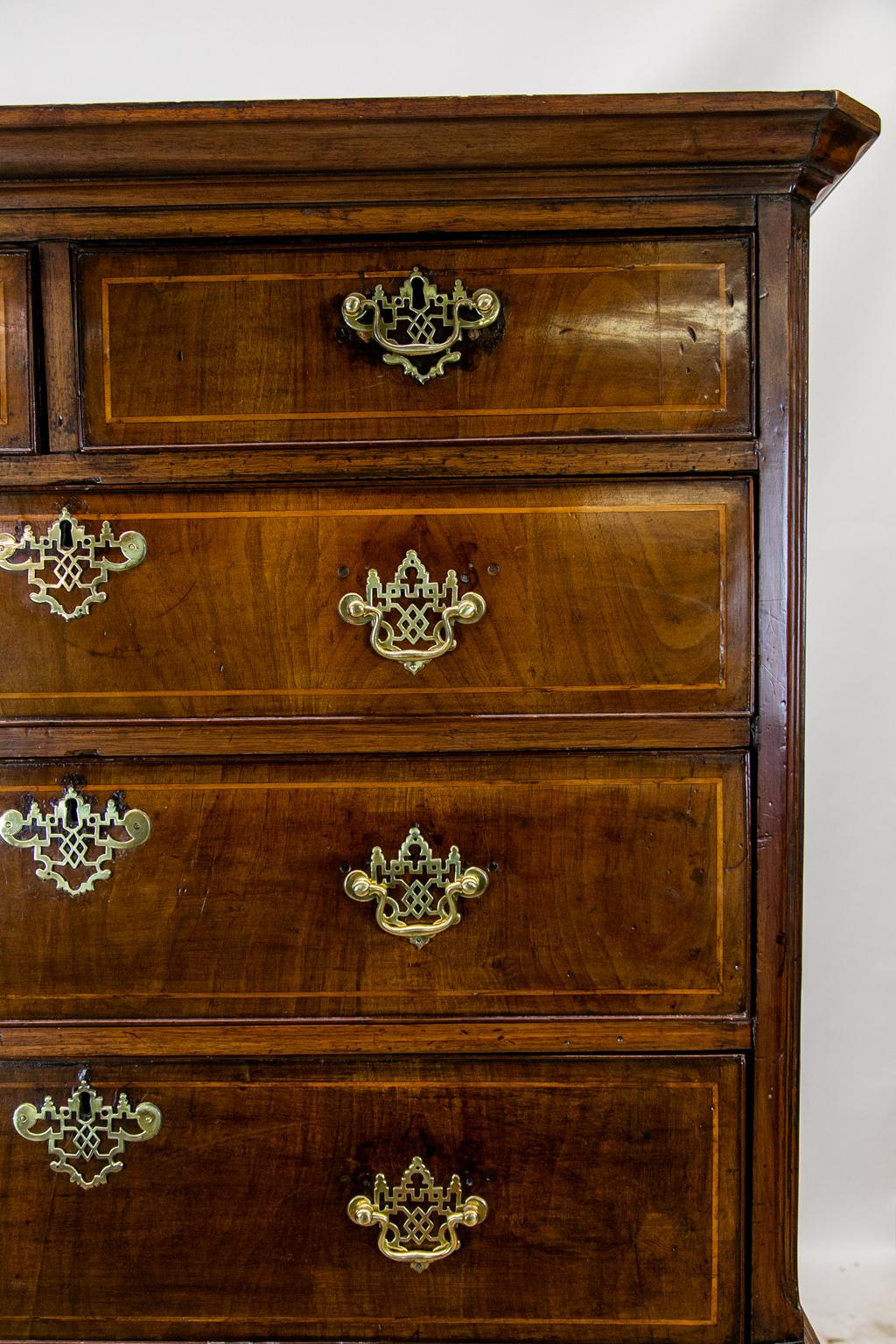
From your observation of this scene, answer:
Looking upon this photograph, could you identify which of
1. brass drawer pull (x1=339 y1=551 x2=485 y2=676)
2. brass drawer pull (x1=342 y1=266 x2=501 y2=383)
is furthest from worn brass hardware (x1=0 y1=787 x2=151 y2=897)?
brass drawer pull (x1=342 y1=266 x2=501 y2=383)

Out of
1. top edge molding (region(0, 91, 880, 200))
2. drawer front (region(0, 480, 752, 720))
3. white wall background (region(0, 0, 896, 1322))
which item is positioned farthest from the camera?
white wall background (region(0, 0, 896, 1322))

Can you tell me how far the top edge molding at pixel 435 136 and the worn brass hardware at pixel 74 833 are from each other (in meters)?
0.73

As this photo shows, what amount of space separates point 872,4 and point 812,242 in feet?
1.39

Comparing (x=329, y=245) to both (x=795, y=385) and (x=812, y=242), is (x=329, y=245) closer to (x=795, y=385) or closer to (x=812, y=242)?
(x=795, y=385)

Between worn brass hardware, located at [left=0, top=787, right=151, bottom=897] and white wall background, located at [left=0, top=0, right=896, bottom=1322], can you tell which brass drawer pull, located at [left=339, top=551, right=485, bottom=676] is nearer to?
worn brass hardware, located at [left=0, top=787, right=151, bottom=897]

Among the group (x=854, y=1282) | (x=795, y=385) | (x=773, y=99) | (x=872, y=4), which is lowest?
(x=854, y=1282)

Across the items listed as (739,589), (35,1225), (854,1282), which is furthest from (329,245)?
(854,1282)

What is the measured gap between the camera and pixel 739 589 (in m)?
1.33

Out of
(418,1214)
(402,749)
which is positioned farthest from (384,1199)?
(402,749)

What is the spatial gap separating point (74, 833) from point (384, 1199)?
57 cm

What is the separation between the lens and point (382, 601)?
1326 mm

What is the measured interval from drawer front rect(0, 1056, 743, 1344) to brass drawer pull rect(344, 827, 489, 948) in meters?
0.18

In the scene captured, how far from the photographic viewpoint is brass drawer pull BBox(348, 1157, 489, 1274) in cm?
135

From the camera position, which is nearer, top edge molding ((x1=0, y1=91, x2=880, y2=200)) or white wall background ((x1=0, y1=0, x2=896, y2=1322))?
top edge molding ((x1=0, y1=91, x2=880, y2=200))
